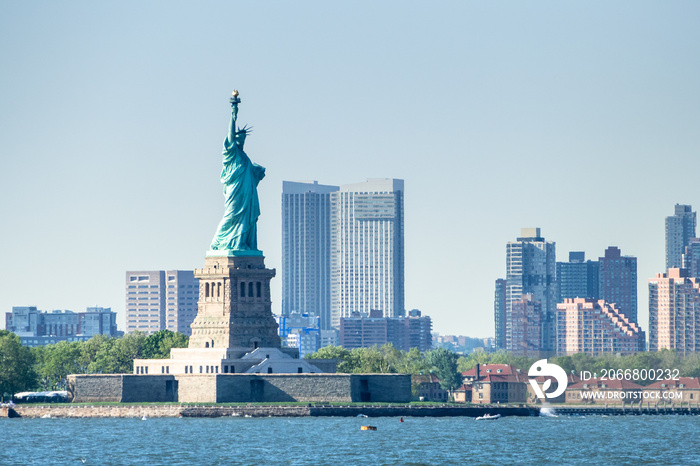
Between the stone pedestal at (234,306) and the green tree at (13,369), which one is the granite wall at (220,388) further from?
the green tree at (13,369)

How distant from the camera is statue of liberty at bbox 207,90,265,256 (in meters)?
161

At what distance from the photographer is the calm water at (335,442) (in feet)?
375

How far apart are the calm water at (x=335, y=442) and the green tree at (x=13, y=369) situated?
13.4m

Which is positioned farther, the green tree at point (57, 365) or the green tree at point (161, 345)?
the green tree at point (57, 365)

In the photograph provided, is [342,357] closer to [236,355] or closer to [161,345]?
[161,345]

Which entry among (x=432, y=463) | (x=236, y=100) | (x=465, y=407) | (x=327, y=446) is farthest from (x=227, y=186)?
(x=432, y=463)

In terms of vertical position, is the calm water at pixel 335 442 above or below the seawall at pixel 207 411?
below

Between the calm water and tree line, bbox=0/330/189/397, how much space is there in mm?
14961

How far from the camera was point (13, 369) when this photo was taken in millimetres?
168625

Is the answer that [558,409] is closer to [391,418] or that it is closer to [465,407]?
[465,407]

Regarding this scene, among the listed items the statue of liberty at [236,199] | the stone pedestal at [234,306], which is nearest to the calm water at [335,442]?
the stone pedestal at [234,306]

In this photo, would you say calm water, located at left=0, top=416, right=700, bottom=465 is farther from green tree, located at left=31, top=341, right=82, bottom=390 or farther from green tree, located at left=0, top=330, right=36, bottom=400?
green tree, located at left=31, top=341, right=82, bottom=390

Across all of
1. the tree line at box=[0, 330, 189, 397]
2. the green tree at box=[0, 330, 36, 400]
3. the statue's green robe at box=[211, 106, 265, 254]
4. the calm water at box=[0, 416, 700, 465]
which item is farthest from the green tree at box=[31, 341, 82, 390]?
the statue's green robe at box=[211, 106, 265, 254]

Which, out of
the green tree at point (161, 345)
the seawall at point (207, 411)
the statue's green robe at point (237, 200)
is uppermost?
the statue's green robe at point (237, 200)
